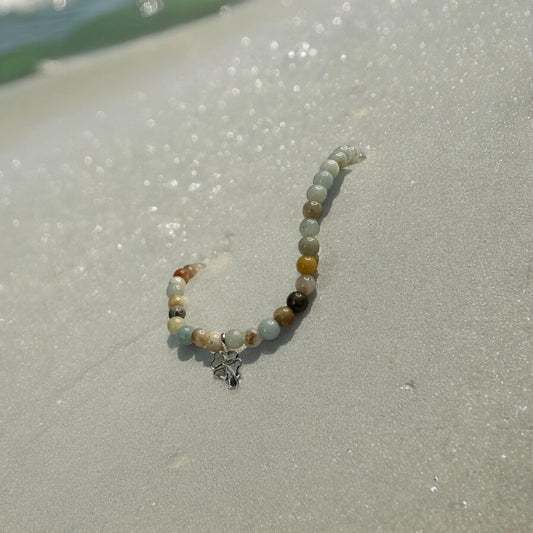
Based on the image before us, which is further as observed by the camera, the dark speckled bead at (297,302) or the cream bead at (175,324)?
the cream bead at (175,324)

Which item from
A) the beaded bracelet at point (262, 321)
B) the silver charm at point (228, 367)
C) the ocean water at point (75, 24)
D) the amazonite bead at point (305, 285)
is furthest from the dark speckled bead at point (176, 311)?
the ocean water at point (75, 24)

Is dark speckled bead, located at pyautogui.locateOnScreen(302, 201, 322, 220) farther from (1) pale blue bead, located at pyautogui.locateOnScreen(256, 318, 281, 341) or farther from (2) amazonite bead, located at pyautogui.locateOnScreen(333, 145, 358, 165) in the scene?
(1) pale blue bead, located at pyautogui.locateOnScreen(256, 318, 281, 341)

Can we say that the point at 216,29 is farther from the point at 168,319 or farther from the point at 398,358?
the point at 398,358

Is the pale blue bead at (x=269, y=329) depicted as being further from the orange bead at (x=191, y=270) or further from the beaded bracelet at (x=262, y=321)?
the orange bead at (x=191, y=270)

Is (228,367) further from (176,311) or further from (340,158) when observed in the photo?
(340,158)

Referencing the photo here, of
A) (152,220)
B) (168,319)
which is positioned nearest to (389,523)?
(168,319)

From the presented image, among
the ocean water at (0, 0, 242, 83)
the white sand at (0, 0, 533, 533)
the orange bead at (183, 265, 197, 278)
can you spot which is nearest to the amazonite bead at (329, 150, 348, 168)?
the white sand at (0, 0, 533, 533)

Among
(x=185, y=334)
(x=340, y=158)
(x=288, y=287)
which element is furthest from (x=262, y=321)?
(x=340, y=158)
